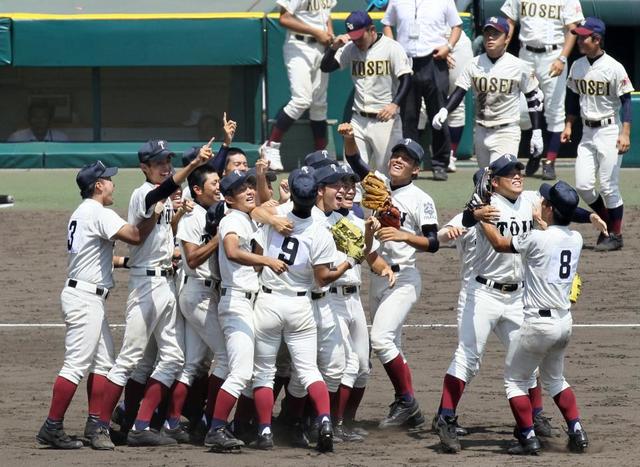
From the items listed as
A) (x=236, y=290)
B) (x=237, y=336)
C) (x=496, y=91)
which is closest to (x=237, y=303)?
(x=236, y=290)

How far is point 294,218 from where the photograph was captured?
274 inches

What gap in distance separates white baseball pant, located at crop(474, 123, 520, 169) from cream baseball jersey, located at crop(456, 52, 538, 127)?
0.06 m

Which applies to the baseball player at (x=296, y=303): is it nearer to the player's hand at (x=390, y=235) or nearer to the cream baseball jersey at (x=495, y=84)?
the player's hand at (x=390, y=235)

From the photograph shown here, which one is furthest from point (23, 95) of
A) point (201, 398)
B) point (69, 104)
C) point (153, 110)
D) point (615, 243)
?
point (201, 398)

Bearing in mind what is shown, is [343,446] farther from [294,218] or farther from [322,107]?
[322,107]

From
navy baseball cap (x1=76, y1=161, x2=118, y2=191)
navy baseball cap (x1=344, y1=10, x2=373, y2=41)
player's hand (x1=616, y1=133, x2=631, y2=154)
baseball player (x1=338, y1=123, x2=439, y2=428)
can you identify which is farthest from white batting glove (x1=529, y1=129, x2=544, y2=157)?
navy baseball cap (x1=76, y1=161, x2=118, y2=191)

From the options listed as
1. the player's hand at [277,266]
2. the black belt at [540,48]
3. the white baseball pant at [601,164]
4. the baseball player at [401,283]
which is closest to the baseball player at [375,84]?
the white baseball pant at [601,164]

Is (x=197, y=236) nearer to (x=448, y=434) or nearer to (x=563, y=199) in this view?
(x=448, y=434)

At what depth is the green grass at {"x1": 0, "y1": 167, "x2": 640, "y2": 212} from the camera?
1336cm

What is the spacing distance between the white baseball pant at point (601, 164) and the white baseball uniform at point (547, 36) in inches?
90.0

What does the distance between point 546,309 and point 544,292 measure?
8cm

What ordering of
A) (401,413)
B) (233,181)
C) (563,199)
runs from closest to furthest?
(563,199), (233,181), (401,413)

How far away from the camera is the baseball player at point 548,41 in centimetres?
1363

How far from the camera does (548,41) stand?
1377 centimetres
